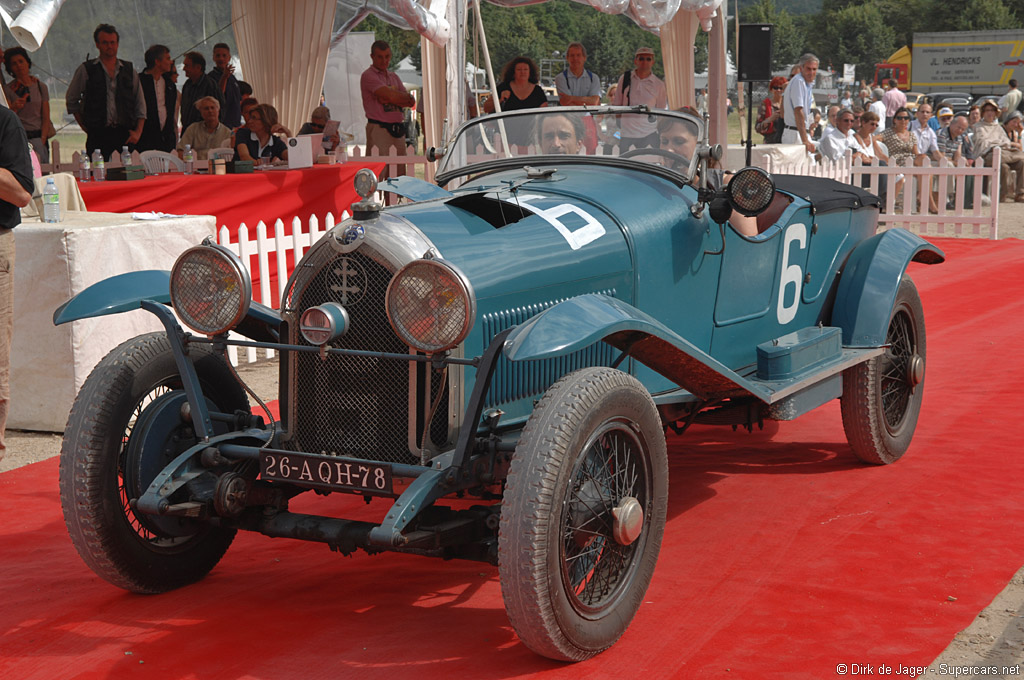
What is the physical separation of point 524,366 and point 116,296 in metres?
1.46

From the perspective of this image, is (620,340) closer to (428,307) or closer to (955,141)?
(428,307)

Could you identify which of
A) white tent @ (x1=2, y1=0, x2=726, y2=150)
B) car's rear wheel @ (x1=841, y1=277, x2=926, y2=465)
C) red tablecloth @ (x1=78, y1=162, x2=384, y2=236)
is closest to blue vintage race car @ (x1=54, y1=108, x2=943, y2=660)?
car's rear wheel @ (x1=841, y1=277, x2=926, y2=465)

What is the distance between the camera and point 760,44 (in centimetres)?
666

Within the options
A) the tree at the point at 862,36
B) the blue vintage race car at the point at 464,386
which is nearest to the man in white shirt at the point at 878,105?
the blue vintage race car at the point at 464,386

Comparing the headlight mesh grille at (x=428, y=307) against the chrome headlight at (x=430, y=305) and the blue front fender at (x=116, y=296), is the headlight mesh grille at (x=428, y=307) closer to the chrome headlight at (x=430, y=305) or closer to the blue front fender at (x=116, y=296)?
the chrome headlight at (x=430, y=305)

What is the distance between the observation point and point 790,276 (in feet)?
16.9

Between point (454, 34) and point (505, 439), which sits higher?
point (454, 34)

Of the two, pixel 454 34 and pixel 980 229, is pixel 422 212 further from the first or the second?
pixel 980 229

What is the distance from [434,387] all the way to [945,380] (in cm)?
464

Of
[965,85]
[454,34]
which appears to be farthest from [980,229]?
[965,85]

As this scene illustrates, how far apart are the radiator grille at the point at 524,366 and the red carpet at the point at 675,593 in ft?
2.33

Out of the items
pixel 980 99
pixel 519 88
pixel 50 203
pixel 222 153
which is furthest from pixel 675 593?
pixel 980 99

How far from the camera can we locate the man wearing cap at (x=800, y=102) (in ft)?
51.8

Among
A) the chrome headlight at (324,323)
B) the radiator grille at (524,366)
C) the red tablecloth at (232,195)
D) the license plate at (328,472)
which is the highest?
the red tablecloth at (232,195)
